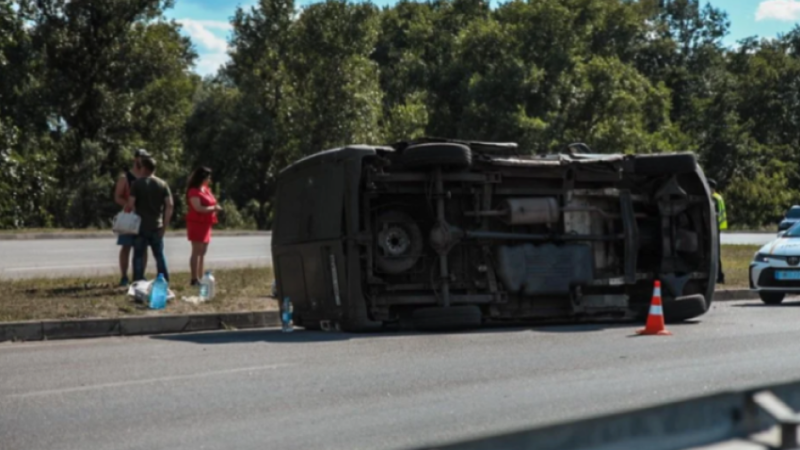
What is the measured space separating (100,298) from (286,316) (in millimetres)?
2514

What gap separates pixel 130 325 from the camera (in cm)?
1426

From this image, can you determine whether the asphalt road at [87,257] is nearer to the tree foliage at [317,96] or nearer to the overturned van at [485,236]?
the overturned van at [485,236]

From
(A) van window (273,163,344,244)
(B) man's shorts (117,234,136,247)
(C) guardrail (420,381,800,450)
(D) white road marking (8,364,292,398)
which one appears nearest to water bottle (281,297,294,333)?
(A) van window (273,163,344,244)

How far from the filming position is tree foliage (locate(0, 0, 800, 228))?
58.4m

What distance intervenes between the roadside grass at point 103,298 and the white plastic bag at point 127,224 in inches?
27.9

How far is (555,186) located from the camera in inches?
575

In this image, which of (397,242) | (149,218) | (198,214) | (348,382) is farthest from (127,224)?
(348,382)

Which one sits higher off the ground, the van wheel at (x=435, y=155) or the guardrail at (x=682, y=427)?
the van wheel at (x=435, y=155)

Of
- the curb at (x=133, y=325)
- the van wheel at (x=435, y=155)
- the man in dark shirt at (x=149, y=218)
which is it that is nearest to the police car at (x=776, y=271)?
the van wheel at (x=435, y=155)

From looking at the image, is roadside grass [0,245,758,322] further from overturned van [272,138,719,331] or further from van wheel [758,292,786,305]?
van wheel [758,292,786,305]

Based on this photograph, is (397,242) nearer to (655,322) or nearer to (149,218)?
(655,322)

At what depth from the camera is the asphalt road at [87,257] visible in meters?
21.0

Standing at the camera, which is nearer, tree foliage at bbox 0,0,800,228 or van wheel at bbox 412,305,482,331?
van wheel at bbox 412,305,482,331

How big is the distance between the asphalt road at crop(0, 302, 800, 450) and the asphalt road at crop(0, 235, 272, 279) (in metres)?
7.89
